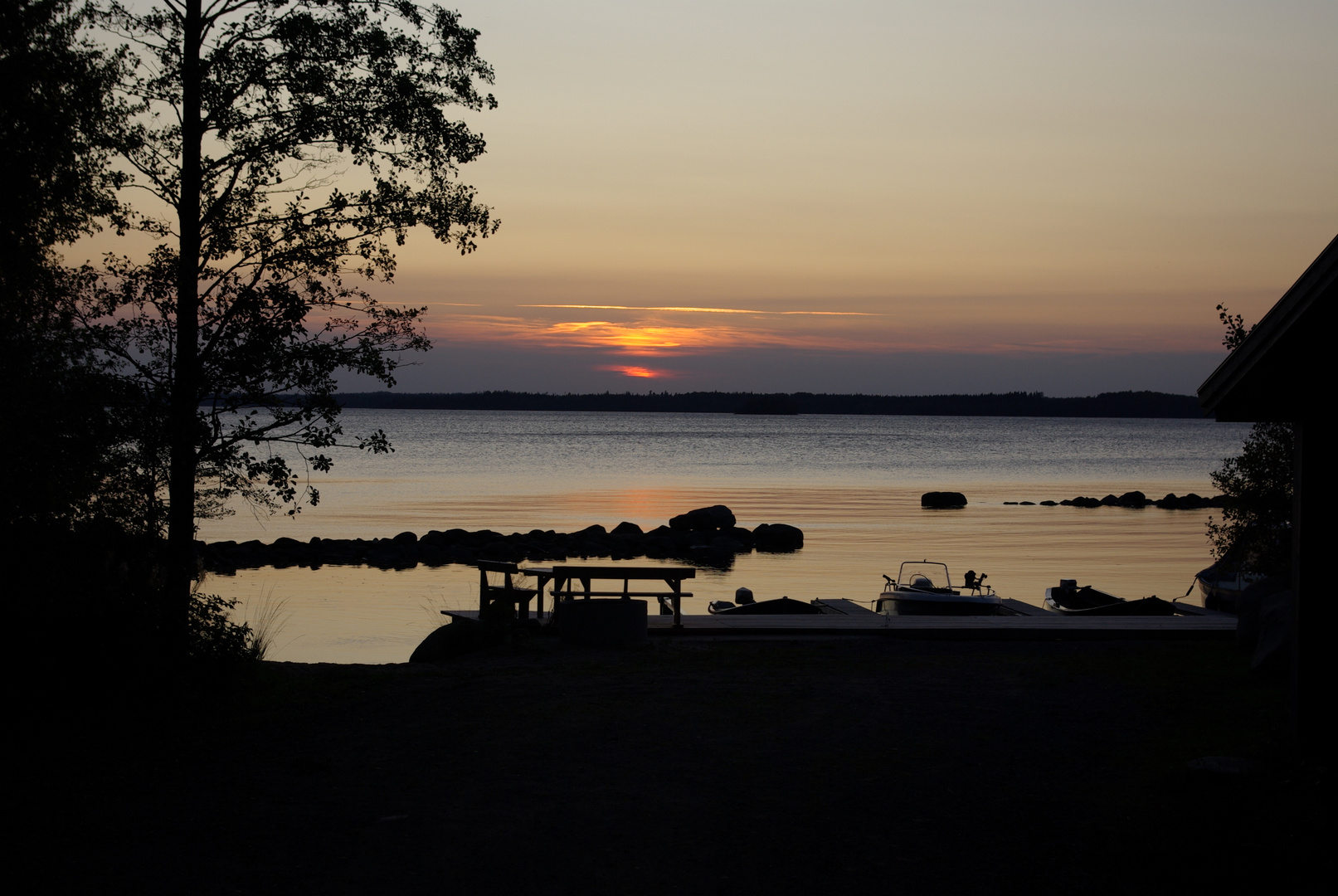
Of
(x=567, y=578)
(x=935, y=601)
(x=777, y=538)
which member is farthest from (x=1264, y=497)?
(x=777, y=538)

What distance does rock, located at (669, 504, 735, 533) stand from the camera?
4325 cm

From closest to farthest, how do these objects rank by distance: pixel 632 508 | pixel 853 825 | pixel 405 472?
pixel 853 825, pixel 632 508, pixel 405 472

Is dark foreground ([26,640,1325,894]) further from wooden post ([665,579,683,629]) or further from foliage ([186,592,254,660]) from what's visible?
wooden post ([665,579,683,629])

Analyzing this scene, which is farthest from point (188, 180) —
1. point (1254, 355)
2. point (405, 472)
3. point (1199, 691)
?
point (405, 472)

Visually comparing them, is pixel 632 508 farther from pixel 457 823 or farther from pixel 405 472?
pixel 457 823

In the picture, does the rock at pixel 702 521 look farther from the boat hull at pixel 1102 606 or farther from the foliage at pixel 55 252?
the foliage at pixel 55 252

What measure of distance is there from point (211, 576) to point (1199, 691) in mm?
27914

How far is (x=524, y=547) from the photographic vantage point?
38125 mm

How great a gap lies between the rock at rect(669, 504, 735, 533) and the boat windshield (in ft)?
38.2

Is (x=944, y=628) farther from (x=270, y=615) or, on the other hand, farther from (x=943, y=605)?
(x=270, y=615)

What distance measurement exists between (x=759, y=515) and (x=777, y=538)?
13006 mm

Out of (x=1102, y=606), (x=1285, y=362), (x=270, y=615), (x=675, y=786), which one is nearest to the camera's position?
(x=1285, y=362)

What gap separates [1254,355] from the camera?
6.96 metres

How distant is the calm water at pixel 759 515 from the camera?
28.0 m
